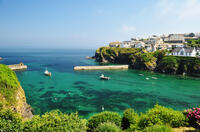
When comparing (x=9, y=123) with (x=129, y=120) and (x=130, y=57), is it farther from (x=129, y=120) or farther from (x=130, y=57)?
(x=130, y=57)

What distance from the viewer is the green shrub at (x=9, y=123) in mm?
13094

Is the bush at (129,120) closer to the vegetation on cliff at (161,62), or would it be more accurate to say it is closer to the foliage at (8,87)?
the foliage at (8,87)

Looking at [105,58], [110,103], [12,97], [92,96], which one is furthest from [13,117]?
[105,58]

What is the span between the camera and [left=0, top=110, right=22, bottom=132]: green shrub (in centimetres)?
1309

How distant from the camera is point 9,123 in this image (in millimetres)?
13867

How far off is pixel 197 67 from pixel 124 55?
5384cm

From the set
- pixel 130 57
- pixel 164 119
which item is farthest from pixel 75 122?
pixel 130 57

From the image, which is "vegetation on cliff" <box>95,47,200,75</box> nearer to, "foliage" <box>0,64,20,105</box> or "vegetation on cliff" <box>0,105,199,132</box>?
"vegetation on cliff" <box>0,105,199,132</box>

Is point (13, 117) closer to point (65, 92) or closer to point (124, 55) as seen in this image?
point (65, 92)

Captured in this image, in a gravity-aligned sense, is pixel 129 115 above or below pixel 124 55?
below

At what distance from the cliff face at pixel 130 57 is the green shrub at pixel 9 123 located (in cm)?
8432

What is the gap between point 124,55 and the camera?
114 metres

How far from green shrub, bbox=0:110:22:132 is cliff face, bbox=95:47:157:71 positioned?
3320 inches

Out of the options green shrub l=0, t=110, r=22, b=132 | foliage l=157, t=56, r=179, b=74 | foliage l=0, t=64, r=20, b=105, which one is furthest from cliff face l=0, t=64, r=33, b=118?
foliage l=157, t=56, r=179, b=74
